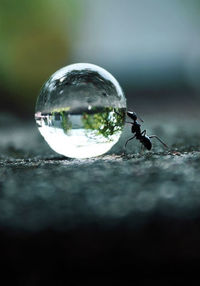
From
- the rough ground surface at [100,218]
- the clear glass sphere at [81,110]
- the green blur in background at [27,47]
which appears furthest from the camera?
the green blur in background at [27,47]

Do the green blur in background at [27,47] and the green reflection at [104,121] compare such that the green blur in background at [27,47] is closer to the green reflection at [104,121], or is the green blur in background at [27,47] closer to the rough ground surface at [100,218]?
the green reflection at [104,121]

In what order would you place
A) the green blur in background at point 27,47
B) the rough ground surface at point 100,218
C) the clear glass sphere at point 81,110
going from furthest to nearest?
the green blur in background at point 27,47 → the clear glass sphere at point 81,110 → the rough ground surface at point 100,218

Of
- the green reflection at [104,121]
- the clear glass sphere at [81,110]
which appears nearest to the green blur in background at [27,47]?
the clear glass sphere at [81,110]

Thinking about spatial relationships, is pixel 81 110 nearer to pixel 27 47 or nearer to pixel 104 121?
pixel 104 121

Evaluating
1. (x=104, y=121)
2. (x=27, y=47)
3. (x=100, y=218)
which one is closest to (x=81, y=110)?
(x=104, y=121)

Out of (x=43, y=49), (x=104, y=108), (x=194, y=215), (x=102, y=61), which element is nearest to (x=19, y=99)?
(x=43, y=49)

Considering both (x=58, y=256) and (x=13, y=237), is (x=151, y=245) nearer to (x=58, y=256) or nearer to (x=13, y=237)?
(x=58, y=256)
